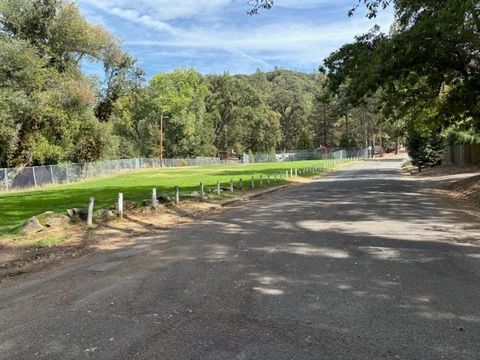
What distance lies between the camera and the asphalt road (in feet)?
15.3

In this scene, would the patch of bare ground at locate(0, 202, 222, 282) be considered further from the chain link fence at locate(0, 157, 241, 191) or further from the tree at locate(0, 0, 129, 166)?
the chain link fence at locate(0, 157, 241, 191)

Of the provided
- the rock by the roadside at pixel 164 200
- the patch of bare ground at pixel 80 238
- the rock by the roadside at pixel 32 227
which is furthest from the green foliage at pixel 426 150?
the rock by the roadside at pixel 32 227

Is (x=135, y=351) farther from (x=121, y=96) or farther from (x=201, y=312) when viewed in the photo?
(x=121, y=96)

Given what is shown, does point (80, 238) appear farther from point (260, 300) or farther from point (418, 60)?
point (418, 60)

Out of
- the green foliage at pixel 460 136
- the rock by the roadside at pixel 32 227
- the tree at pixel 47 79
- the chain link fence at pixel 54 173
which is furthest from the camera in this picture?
the green foliage at pixel 460 136

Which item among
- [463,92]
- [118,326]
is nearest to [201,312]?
[118,326]

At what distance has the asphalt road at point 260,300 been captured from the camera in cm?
466

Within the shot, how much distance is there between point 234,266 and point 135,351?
12.0ft

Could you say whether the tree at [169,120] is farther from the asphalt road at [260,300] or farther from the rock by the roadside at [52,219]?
the asphalt road at [260,300]

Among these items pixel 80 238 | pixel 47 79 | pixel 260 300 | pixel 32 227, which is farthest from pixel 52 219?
pixel 47 79

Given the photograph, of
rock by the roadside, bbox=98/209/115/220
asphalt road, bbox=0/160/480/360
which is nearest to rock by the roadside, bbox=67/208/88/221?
rock by the roadside, bbox=98/209/115/220

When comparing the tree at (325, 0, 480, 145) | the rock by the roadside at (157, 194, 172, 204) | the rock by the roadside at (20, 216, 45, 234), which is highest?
the tree at (325, 0, 480, 145)

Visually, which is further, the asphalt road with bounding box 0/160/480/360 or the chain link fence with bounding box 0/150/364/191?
the chain link fence with bounding box 0/150/364/191

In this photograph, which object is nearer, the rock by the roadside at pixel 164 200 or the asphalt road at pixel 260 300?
the asphalt road at pixel 260 300
